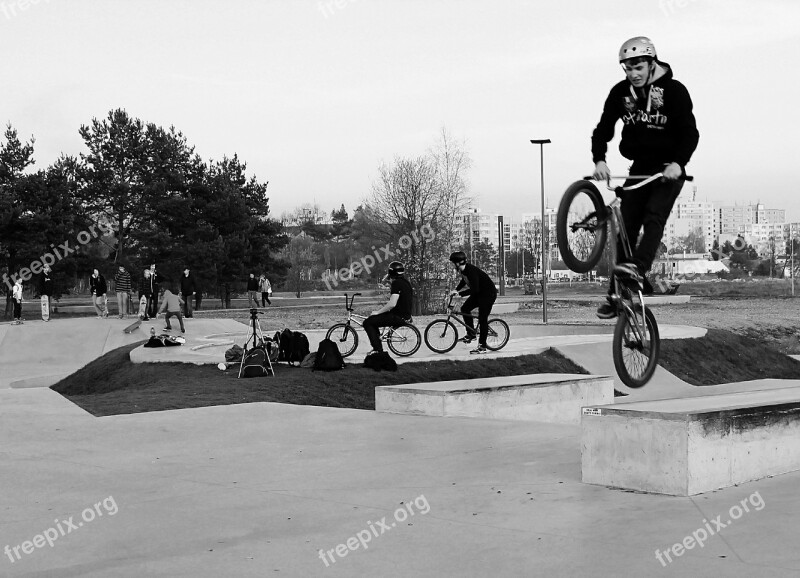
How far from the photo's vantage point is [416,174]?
4625 centimetres

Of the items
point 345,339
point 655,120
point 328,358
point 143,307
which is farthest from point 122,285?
point 655,120

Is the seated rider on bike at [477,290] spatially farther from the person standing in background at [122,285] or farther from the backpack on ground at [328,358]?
the person standing in background at [122,285]

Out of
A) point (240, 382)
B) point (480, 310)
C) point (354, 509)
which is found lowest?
point (240, 382)

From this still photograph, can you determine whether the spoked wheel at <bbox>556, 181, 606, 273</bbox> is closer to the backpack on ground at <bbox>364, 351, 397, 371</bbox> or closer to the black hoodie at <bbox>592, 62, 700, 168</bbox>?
the black hoodie at <bbox>592, 62, 700, 168</bbox>

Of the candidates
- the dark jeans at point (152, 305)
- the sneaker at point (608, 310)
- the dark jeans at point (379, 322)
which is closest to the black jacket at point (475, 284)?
the dark jeans at point (379, 322)

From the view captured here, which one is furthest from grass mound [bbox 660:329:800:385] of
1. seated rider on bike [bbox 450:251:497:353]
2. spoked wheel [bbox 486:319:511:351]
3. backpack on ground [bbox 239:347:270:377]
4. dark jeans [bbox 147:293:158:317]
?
dark jeans [bbox 147:293:158:317]

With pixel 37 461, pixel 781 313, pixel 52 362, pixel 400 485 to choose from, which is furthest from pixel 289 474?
pixel 781 313

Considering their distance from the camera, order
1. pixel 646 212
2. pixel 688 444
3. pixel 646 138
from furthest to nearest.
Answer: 1. pixel 688 444
2. pixel 646 212
3. pixel 646 138

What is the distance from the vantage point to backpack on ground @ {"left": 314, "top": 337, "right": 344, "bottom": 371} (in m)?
17.2

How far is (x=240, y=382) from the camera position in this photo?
16.2 metres

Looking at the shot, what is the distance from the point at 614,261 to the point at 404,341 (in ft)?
42.1

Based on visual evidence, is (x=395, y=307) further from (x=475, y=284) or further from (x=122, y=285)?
(x=122, y=285)

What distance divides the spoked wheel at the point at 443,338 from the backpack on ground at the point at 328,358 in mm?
2913

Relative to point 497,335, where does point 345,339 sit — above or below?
above
